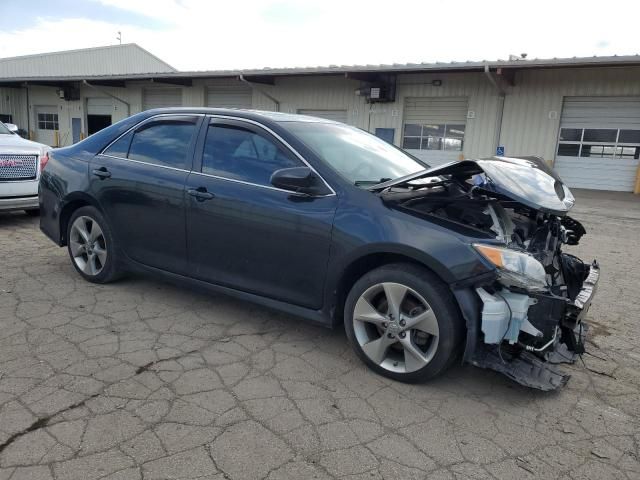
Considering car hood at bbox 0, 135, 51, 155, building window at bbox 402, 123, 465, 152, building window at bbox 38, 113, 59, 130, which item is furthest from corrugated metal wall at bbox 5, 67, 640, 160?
building window at bbox 38, 113, 59, 130

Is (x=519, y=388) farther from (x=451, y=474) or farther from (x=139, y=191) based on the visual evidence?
(x=139, y=191)

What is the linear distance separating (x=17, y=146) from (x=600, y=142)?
51.0 ft

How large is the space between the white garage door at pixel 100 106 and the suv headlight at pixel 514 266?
2616 cm

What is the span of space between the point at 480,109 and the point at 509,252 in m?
15.3

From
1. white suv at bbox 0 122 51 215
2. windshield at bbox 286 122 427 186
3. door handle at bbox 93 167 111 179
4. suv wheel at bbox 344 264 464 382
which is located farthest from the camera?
white suv at bbox 0 122 51 215

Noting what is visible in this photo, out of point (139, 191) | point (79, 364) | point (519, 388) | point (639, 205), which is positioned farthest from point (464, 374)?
point (639, 205)

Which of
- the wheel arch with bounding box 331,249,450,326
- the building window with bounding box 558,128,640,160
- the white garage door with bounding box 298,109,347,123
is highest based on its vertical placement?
the white garage door with bounding box 298,109,347,123

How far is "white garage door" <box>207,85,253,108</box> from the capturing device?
21484mm

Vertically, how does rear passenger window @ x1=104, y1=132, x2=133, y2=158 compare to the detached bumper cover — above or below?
above

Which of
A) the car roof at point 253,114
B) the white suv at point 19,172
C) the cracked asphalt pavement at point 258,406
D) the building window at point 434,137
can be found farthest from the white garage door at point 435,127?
the car roof at point 253,114

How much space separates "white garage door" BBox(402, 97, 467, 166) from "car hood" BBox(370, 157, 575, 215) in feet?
48.5

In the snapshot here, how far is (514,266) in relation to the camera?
272 centimetres

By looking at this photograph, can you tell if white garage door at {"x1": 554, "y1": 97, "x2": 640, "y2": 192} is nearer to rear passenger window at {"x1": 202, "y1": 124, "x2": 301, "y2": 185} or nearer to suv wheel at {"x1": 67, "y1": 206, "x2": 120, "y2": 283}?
rear passenger window at {"x1": 202, "y1": 124, "x2": 301, "y2": 185}

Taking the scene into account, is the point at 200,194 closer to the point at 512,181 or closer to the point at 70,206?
the point at 70,206
